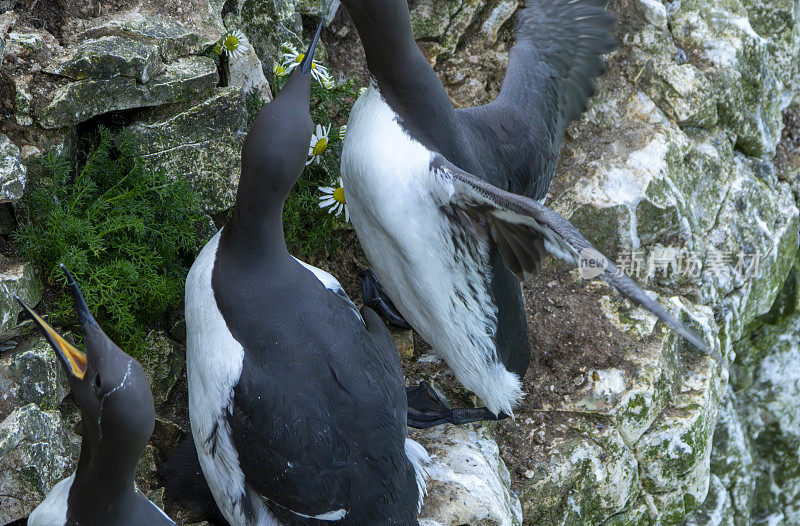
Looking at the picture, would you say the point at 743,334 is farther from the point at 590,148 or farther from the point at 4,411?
the point at 4,411

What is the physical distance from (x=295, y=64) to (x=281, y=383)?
5.63 ft

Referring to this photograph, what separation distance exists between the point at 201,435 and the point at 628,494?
6.99ft

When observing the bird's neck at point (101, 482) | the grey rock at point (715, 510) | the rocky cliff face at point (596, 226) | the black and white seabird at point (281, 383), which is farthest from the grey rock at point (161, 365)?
the grey rock at point (715, 510)

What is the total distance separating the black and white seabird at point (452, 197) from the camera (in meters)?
2.97

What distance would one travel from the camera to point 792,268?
218 inches

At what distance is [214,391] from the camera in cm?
270

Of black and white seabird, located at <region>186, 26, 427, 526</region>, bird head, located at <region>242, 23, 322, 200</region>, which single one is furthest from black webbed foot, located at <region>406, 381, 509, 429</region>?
bird head, located at <region>242, 23, 322, 200</region>

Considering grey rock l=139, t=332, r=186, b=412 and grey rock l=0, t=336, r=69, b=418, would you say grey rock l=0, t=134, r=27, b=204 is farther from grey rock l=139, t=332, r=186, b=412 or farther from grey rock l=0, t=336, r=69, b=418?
grey rock l=139, t=332, r=186, b=412

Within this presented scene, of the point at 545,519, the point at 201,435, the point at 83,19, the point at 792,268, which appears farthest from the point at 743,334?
the point at 83,19

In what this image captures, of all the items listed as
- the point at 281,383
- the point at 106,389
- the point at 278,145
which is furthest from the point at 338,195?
the point at 106,389

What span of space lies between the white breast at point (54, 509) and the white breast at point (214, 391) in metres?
0.44

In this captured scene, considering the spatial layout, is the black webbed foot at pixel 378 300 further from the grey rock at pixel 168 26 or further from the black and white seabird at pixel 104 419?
the black and white seabird at pixel 104 419

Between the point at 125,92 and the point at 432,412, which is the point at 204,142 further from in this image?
the point at 432,412

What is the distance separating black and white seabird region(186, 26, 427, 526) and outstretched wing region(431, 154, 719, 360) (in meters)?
0.57
